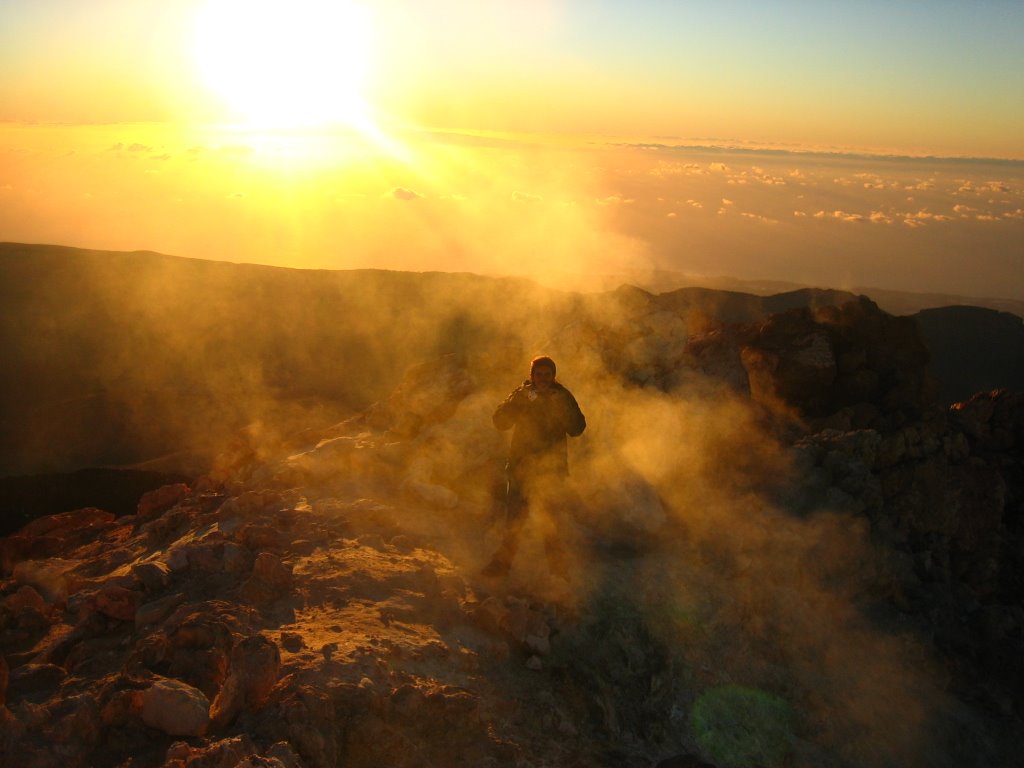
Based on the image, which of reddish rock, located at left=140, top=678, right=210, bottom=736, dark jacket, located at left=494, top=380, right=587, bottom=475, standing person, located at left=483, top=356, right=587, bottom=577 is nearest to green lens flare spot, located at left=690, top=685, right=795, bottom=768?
standing person, located at left=483, top=356, right=587, bottom=577

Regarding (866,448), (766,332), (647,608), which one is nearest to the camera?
(647,608)

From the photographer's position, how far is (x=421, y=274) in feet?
139

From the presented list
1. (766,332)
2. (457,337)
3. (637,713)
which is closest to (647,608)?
(637,713)

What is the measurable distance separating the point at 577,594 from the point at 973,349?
4254cm

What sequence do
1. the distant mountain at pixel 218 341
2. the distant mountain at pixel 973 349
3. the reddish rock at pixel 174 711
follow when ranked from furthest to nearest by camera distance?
1. the distant mountain at pixel 973 349
2. the distant mountain at pixel 218 341
3. the reddish rock at pixel 174 711

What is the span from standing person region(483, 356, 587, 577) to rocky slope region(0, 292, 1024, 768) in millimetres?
151

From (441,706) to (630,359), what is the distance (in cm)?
444

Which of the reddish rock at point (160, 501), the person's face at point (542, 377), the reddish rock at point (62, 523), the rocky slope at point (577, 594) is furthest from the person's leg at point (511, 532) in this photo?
the reddish rock at point (62, 523)

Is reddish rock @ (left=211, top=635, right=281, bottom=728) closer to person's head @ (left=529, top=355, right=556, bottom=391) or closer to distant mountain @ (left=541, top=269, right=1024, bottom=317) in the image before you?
person's head @ (left=529, top=355, right=556, bottom=391)

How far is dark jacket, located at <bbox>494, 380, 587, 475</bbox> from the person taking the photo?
520cm

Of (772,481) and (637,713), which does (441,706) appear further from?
(772,481)

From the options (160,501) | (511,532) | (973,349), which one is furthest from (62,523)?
(973,349)

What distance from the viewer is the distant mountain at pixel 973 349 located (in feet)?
124

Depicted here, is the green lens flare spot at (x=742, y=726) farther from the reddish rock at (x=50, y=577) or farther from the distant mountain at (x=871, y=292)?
the distant mountain at (x=871, y=292)
